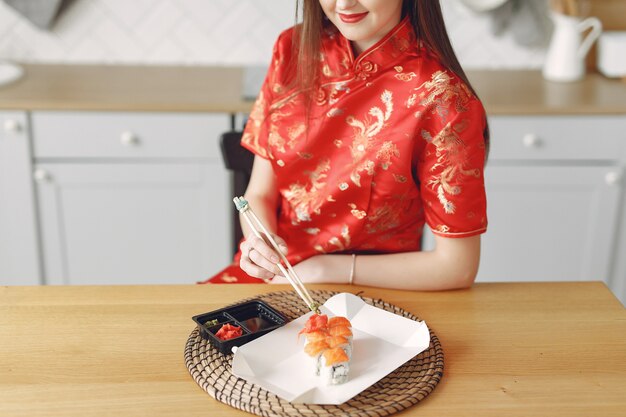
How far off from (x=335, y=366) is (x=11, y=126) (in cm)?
173

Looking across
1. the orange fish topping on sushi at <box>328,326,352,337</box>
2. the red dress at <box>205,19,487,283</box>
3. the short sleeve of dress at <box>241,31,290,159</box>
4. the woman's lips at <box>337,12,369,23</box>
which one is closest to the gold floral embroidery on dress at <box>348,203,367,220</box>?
the red dress at <box>205,19,487,283</box>

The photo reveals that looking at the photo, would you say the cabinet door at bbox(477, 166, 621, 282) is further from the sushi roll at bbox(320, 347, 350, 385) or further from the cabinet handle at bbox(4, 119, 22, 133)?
the sushi roll at bbox(320, 347, 350, 385)

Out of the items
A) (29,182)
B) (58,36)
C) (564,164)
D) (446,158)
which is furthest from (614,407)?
(58,36)

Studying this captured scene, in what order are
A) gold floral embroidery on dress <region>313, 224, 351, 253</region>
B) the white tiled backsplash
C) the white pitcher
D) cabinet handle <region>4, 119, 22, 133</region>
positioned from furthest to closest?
the white tiled backsplash
the white pitcher
cabinet handle <region>4, 119, 22, 133</region>
gold floral embroidery on dress <region>313, 224, 351, 253</region>

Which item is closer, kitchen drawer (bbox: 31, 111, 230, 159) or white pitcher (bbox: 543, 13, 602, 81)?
kitchen drawer (bbox: 31, 111, 230, 159)

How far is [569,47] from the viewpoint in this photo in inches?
110

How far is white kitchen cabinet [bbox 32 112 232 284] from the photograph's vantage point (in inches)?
98.3

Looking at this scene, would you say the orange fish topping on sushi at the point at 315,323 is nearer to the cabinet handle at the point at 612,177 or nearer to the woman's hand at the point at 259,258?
the woman's hand at the point at 259,258

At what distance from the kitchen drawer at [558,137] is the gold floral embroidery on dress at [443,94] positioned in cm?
107

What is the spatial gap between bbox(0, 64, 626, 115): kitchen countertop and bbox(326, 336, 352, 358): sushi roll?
1.45 m

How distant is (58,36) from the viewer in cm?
292

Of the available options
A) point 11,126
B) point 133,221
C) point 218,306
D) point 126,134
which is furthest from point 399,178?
point 11,126

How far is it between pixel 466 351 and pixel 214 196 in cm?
152

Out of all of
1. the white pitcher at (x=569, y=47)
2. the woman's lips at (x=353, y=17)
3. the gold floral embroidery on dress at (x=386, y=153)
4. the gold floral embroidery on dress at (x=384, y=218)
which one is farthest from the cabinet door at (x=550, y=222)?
the woman's lips at (x=353, y=17)
